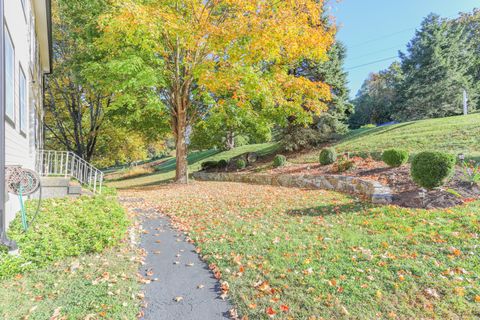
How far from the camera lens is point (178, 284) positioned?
349 cm

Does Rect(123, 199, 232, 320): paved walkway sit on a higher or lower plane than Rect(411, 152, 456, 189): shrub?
lower

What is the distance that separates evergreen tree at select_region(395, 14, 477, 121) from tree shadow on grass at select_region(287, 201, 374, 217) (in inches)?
681

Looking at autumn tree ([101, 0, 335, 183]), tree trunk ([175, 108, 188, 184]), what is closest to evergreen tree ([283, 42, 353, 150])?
autumn tree ([101, 0, 335, 183])

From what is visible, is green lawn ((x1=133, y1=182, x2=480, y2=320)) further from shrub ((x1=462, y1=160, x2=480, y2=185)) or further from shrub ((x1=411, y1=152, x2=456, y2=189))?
shrub ((x1=462, y1=160, x2=480, y2=185))

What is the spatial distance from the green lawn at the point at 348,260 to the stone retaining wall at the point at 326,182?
26.7 inches

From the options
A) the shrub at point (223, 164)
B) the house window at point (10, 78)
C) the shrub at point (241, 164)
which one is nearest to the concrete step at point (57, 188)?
the house window at point (10, 78)

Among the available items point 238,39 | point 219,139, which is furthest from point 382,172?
point 219,139

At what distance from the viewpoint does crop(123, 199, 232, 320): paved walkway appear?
9.57ft

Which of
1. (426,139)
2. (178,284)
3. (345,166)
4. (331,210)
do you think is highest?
(426,139)

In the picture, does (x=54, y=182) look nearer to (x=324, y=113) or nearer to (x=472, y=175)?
(x=472, y=175)

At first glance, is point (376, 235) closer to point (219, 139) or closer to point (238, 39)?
point (238, 39)

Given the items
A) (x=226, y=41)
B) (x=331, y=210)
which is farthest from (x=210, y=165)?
(x=331, y=210)

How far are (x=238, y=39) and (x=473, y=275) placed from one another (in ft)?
31.7

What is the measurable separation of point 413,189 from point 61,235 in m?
7.62
